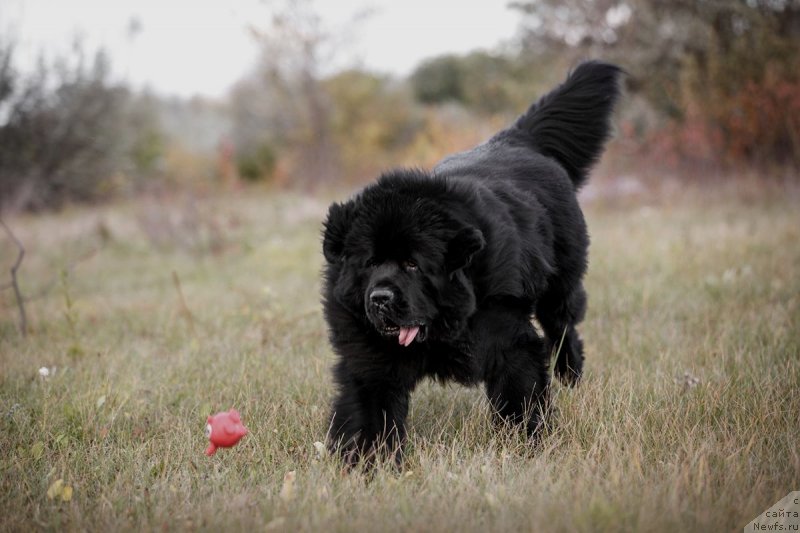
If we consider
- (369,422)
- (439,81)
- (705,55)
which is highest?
(439,81)

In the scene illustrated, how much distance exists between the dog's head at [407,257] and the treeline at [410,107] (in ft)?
37.3

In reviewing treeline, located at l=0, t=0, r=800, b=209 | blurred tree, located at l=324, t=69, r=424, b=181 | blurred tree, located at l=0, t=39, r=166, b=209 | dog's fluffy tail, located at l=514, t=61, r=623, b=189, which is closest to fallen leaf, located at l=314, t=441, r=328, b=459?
dog's fluffy tail, located at l=514, t=61, r=623, b=189

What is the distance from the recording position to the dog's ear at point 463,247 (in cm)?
308

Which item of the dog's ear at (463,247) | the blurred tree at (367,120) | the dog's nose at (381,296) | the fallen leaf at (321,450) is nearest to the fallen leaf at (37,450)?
the fallen leaf at (321,450)

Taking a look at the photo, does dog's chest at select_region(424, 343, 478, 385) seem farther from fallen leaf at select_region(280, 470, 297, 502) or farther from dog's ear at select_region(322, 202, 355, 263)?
fallen leaf at select_region(280, 470, 297, 502)

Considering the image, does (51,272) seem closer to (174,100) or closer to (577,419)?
(577,419)

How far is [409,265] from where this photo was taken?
3145 millimetres

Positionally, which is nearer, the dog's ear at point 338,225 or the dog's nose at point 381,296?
the dog's nose at point 381,296

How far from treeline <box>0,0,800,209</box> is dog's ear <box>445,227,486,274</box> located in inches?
Result: 449

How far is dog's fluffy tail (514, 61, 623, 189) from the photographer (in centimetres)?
479

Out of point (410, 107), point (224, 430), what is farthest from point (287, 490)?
point (410, 107)

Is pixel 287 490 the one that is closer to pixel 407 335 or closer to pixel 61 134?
pixel 407 335

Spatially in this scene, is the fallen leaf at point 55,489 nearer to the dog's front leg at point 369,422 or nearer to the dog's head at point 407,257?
the dog's front leg at point 369,422

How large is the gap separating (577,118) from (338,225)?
2.31m
